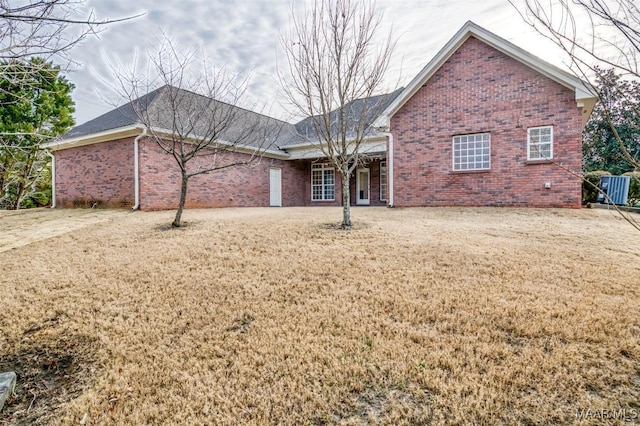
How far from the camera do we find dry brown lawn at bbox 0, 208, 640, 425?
245cm

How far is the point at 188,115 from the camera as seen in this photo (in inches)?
377

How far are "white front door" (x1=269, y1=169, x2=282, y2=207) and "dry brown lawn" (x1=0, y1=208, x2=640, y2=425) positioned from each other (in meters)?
11.7

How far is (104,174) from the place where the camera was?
44.8ft

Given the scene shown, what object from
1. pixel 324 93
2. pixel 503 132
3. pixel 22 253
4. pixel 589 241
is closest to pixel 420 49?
pixel 324 93

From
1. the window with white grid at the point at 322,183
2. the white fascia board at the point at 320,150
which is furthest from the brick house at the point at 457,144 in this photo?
the window with white grid at the point at 322,183

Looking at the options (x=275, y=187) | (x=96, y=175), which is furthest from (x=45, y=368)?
(x=275, y=187)

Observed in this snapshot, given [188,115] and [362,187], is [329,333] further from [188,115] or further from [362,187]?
[362,187]

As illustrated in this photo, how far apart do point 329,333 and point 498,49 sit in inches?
488

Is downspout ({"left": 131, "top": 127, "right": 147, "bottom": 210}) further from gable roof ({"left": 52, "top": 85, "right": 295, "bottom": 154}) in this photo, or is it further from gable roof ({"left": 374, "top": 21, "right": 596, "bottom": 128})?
gable roof ({"left": 374, "top": 21, "right": 596, "bottom": 128})

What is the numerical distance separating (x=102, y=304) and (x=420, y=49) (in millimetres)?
8917

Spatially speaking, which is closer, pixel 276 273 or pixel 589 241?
pixel 276 273

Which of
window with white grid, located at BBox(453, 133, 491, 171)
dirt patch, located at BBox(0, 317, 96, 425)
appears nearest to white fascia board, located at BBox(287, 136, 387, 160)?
window with white grid, located at BBox(453, 133, 491, 171)

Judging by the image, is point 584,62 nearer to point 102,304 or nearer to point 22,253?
point 102,304

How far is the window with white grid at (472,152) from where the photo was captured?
11914mm
